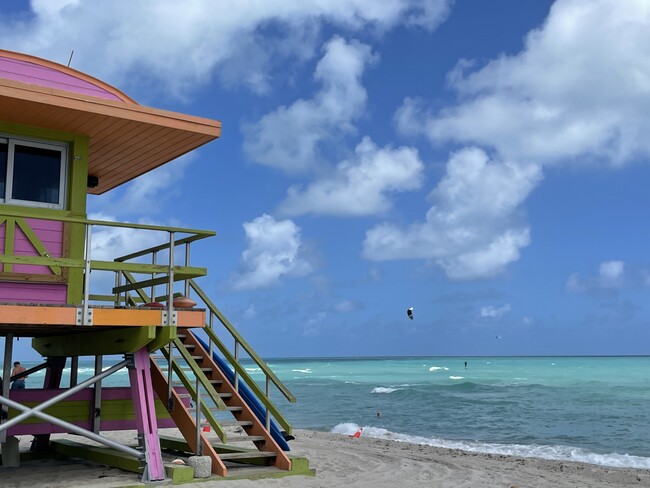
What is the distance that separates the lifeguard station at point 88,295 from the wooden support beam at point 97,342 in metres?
0.02

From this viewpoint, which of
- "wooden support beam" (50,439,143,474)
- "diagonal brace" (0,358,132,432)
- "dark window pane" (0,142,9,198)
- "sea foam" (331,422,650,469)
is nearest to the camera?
"diagonal brace" (0,358,132,432)

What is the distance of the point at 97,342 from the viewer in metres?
11.0

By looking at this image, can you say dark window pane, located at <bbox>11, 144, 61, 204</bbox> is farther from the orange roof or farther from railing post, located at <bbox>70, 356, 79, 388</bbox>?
railing post, located at <bbox>70, 356, 79, 388</bbox>

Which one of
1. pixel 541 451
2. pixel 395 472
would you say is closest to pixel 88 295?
pixel 395 472

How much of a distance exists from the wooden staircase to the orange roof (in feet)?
9.52

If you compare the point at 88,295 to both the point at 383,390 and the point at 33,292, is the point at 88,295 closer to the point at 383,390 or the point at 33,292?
the point at 33,292

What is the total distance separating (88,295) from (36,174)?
231 centimetres

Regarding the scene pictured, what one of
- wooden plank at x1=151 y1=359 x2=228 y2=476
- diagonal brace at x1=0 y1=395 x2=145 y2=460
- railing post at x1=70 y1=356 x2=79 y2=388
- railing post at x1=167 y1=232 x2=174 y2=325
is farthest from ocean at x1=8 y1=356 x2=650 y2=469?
railing post at x1=167 y1=232 x2=174 y2=325

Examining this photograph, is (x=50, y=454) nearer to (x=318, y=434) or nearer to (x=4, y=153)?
(x=4, y=153)

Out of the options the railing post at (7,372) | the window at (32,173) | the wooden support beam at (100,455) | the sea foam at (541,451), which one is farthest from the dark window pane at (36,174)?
the sea foam at (541,451)

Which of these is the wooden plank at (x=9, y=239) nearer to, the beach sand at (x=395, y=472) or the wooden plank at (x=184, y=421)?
the wooden plank at (x=184, y=421)

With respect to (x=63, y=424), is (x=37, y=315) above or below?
above

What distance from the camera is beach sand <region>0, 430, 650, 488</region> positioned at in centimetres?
1044

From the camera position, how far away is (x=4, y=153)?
34.1 ft
